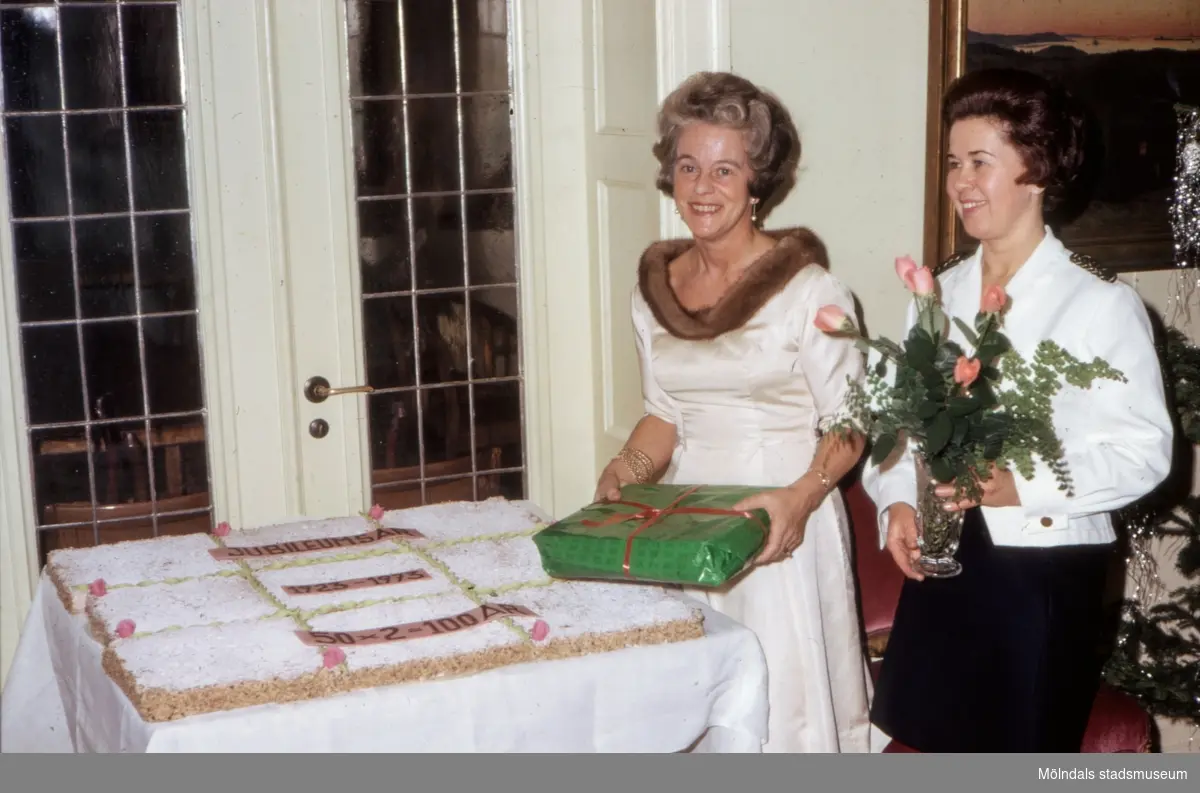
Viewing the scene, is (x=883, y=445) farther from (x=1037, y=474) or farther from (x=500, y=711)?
(x=500, y=711)

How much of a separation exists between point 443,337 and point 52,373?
1.09m

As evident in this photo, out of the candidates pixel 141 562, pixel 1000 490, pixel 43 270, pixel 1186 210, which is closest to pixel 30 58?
pixel 43 270

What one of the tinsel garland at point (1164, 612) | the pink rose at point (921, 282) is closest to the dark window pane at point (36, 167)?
the pink rose at point (921, 282)

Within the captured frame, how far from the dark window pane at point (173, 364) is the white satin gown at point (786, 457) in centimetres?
141

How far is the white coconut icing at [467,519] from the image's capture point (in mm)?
2803

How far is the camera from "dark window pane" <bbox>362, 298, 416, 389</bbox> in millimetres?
3898

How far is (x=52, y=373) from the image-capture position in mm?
3625

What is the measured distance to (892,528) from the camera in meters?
2.66

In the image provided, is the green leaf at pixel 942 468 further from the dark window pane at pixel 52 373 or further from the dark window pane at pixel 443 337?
the dark window pane at pixel 52 373

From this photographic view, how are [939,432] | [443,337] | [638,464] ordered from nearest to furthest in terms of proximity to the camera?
[939,432] → [638,464] → [443,337]

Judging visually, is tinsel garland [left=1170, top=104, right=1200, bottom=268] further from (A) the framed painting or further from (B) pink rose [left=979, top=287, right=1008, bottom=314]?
(B) pink rose [left=979, top=287, right=1008, bottom=314]

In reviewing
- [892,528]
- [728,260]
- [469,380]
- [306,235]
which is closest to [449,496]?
[469,380]
